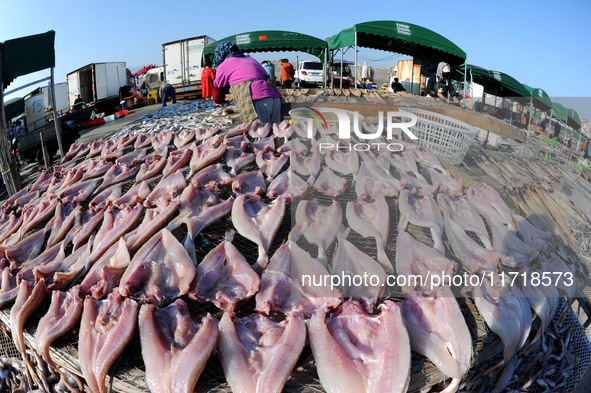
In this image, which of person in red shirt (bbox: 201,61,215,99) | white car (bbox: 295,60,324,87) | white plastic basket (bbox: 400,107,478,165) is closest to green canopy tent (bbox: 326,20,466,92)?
white car (bbox: 295,60,324,87)

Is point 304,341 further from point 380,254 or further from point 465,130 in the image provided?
point 465,130

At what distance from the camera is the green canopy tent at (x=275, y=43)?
53.1ft

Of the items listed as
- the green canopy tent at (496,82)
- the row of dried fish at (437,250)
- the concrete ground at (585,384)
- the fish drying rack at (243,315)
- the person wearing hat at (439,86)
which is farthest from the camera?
the green canopy tent at (496,82)

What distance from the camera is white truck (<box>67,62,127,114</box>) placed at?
19.0m

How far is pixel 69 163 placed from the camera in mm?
4914

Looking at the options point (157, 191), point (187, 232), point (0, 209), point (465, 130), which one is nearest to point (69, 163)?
point (0, 209)

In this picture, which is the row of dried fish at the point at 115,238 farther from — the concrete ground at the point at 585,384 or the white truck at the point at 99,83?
the white truck at the point at 99,83

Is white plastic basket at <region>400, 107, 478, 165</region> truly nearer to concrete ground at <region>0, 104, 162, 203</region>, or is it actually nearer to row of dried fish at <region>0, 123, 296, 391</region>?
row of dried fish at <region>0, 123, 296, 391</region>

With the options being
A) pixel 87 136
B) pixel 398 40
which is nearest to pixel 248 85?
pixel 87 136

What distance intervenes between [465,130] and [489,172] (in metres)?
0.66

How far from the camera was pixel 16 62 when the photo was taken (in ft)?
20.4

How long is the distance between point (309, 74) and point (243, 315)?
67.4 ft

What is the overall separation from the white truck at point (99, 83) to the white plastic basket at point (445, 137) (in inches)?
733

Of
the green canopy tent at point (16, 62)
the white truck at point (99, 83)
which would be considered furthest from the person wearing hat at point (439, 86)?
the white truck at point (99, 83)
